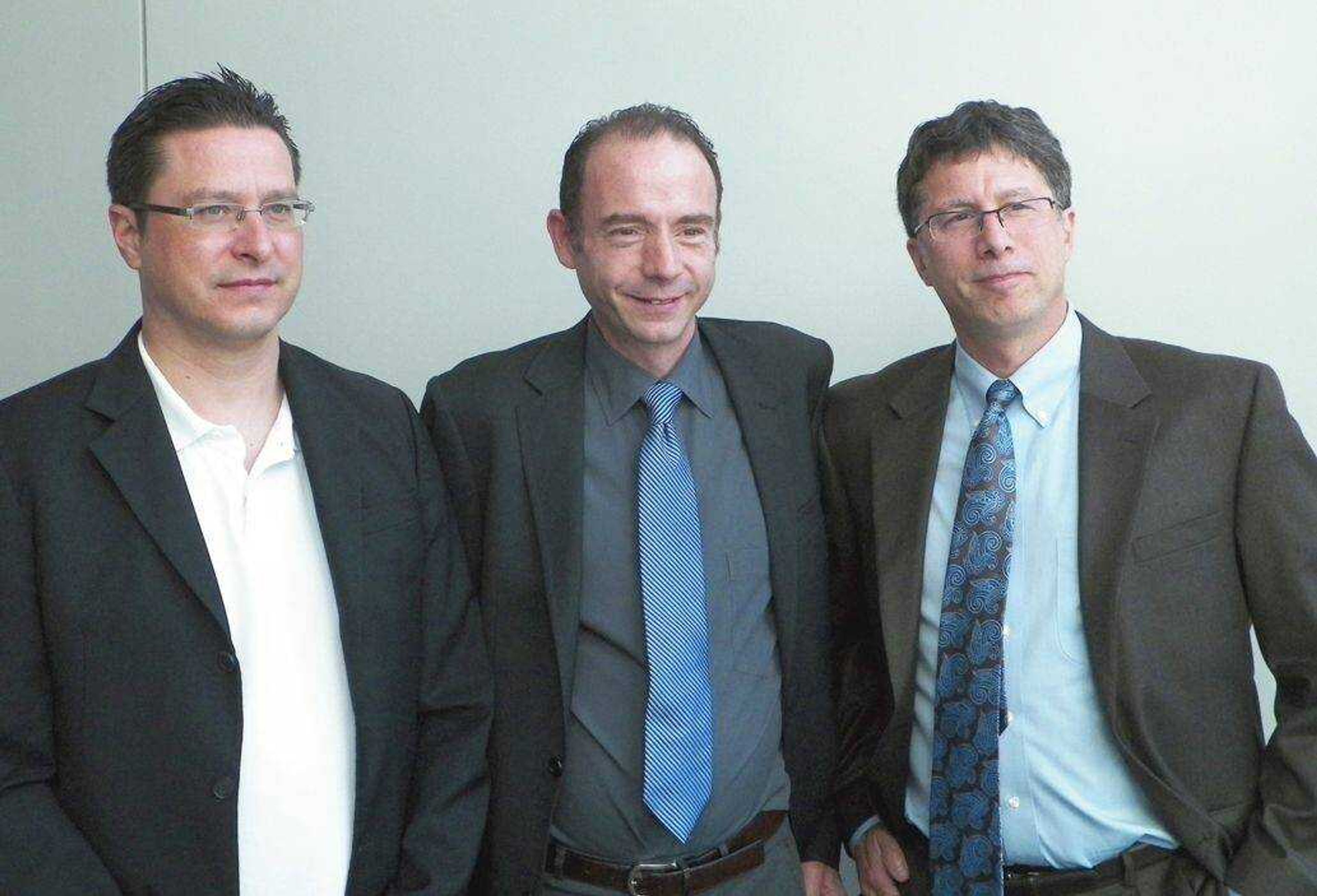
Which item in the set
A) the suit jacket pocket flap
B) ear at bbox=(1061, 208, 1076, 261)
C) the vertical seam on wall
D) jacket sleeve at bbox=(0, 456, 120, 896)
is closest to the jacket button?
Result: jacket sleeve at bbox=(0, 456, 120, 896)

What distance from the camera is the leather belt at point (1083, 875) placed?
78.9 inches

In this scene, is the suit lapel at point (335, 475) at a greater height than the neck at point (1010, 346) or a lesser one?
lesser

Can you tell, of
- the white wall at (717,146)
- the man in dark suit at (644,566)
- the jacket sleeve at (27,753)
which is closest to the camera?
the jacket sleeve at (27,753)

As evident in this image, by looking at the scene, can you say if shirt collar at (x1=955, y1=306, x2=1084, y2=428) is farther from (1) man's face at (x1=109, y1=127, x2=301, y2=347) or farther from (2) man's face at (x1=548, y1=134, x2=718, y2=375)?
(1) man's face at (x1=109, y1=127, x2=301, y2=347)

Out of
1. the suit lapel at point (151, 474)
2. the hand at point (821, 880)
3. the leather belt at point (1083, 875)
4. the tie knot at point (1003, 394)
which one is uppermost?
the tie knot at point (1003, 394)

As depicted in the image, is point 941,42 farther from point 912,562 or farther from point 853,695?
point 853,695

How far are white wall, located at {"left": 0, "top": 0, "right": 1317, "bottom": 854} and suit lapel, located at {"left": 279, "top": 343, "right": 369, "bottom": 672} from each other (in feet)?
2.71

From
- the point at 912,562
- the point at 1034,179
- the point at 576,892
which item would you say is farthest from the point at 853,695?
the point at 1034,179

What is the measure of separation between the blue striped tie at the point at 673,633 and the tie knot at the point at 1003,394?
52cm

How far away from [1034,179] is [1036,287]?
0.66 ft

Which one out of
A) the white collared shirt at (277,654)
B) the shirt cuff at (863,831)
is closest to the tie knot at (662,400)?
the white collared shirt at (277,654)

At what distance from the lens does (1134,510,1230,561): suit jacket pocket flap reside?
6.62 feet

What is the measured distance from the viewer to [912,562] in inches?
85.6

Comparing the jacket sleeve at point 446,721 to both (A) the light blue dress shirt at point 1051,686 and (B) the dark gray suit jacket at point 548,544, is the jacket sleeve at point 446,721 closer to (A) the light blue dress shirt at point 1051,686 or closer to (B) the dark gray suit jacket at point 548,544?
(B) the dark gray suit jacket at point 548,544
